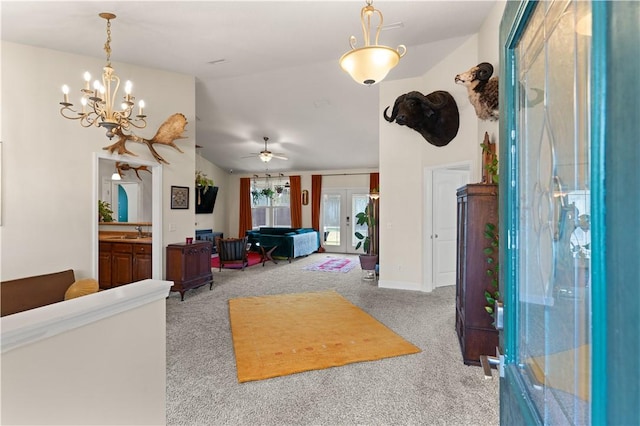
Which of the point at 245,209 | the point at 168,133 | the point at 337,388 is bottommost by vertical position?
the point at 337,388

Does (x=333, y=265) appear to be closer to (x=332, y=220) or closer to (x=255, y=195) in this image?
(x=332, y=220)

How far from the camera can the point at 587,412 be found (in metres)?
0.55

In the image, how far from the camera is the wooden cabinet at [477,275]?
2861 mm

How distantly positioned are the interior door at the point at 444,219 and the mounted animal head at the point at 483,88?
6.15 feet

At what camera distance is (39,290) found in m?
3.66

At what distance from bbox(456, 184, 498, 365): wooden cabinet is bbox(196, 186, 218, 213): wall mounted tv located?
27.0 feet

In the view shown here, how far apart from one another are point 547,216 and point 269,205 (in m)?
10.9

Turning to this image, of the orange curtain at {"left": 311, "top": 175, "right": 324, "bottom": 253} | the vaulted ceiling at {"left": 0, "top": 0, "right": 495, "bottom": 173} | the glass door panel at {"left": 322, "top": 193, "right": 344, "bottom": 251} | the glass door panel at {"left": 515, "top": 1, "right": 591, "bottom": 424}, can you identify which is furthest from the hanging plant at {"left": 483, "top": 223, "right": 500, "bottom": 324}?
the orange curtain at {"left": 311, "top": 175, "right": 324, "bottom": 253}

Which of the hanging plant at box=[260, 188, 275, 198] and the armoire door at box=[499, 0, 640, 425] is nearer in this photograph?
the armoire door at box=[499, 0, 640, 425]

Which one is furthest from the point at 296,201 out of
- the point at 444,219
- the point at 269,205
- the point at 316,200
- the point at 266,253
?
the point at 444,219

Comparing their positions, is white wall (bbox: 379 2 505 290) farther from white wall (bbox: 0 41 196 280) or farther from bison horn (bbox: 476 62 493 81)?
white wall (bbox: 0 41 196 280)

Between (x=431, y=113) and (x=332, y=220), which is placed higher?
(x=431, y=113)

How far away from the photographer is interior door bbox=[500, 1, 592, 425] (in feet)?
1.94

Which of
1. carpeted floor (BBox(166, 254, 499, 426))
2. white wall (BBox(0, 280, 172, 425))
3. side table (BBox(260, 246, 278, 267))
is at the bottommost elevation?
carpeted floor (BBox(166, 254, 499, 426))
